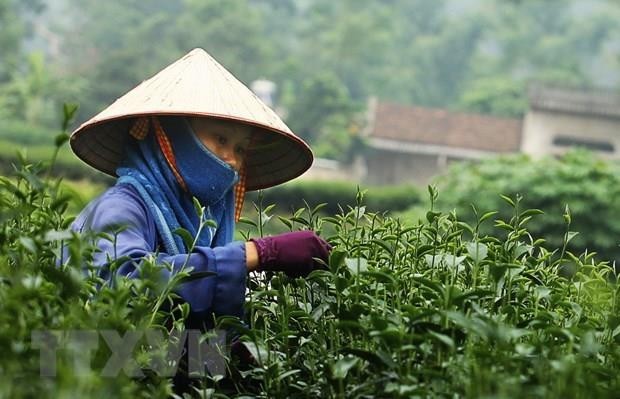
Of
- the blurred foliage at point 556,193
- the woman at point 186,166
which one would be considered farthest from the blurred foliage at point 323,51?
the woman at point 186,166

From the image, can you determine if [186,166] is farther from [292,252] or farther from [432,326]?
[432,326]

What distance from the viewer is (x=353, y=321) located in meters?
0.99

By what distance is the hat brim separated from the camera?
1557 millimetres

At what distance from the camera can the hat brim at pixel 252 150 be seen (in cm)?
156

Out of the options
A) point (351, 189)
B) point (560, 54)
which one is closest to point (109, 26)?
point (560, 54)

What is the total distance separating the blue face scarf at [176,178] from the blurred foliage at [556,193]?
33.3 ft

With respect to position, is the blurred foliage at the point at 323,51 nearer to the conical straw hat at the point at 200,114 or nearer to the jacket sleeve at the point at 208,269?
the conical straw hat at the point at 200,114

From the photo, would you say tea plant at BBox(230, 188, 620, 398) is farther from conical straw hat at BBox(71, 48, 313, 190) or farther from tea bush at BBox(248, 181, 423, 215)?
tea bush at BBox(248, 181, 423, 215)

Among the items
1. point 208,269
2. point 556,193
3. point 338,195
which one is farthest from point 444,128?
point 208,269

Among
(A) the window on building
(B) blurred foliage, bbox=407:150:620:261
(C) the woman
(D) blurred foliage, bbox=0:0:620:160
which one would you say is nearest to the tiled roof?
(A) the window on building

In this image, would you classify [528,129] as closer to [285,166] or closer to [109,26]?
[109,26]

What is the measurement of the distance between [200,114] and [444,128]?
23867 millimetres

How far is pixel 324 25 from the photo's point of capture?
143 feet

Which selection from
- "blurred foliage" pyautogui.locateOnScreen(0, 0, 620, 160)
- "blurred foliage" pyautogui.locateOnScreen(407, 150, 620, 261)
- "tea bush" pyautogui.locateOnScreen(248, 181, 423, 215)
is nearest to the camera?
"blurred foliage" pyautogui.locateOnScreen(407, 150, 620, 261)
